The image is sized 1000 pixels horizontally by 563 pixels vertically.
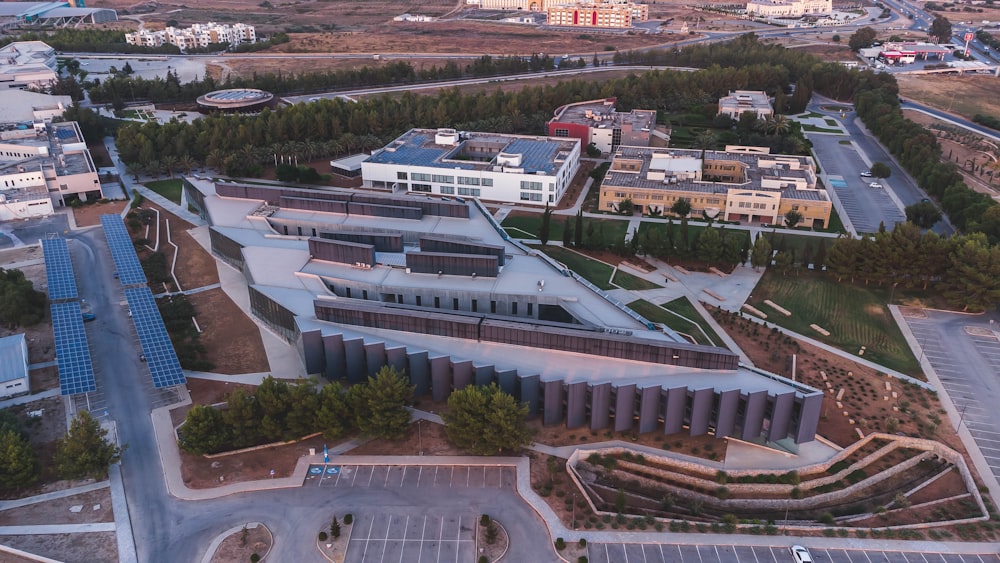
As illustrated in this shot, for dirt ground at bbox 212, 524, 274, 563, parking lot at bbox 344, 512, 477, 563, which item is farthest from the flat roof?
dirt ground at bbox 212, 524, 274, 563

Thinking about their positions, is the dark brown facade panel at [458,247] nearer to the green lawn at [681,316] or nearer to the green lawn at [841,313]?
the green lawn at [681,316]

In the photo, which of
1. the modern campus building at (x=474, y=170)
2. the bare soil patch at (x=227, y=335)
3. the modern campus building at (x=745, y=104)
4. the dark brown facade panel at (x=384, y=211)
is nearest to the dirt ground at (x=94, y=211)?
the bare soil patch at (x=227, y=335)

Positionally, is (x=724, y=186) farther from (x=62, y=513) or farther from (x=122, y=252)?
(x=62, y=513)

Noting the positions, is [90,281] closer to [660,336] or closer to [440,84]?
[660,336]

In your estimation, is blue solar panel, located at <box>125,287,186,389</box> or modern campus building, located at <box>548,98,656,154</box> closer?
blue solar panel, located at <box>125,287,186,389</box>

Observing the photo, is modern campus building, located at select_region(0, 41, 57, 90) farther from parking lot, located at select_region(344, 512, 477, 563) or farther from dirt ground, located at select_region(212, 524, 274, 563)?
parking lot, located at select_region(344, 512, 477, 563)

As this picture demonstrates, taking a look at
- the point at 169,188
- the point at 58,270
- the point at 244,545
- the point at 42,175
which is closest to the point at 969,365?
the point at 244,545
